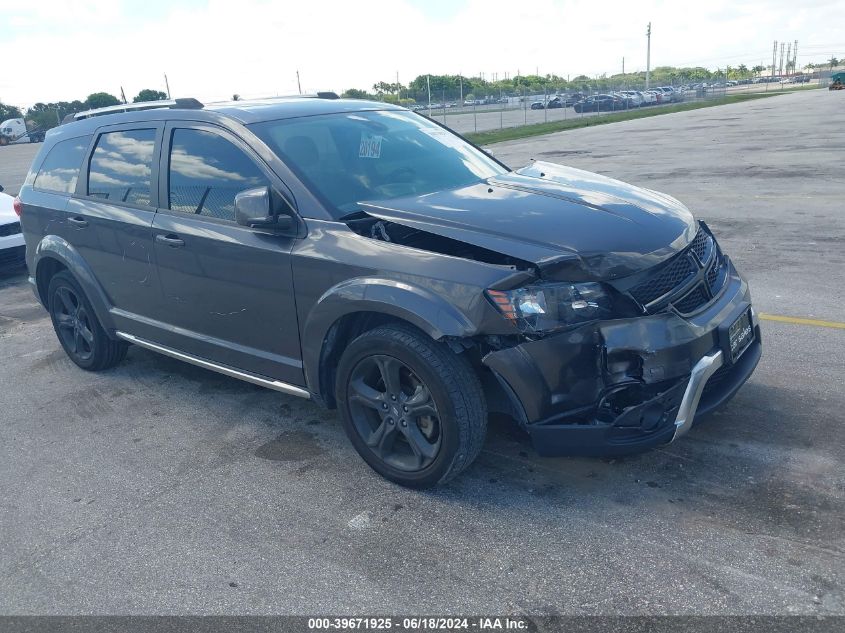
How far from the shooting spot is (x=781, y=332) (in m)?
5.38

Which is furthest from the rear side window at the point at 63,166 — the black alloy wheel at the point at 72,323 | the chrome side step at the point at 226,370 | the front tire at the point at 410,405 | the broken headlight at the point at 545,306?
the broken headlight at the point at 545,306

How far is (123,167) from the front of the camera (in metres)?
4.91

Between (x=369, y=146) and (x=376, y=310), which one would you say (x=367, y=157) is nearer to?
(x=369, y=146)

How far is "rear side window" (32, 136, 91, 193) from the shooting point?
17.6 feet

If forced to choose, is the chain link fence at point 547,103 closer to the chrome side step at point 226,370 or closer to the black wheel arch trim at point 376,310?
the chrome side step at point 226,370

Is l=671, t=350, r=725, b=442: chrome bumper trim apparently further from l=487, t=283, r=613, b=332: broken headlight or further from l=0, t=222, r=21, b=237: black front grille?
l=0, t=222, r=21, b=237: black front grille

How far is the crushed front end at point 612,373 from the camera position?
3100 mm

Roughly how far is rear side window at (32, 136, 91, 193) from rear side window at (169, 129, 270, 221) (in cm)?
129

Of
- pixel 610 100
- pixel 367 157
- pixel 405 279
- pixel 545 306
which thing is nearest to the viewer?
pixel 545 306

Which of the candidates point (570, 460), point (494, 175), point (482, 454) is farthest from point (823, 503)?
point (494, 175)

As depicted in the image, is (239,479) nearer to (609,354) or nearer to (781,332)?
(609,354)

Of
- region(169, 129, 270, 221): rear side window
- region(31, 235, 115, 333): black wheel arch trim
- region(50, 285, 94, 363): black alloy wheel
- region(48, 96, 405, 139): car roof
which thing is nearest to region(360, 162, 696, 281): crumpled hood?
region(169, 129, 270, 221): rear side window

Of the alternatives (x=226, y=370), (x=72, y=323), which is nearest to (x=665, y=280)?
(x=226, y=370)

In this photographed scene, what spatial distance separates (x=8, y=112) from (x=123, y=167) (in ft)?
209
